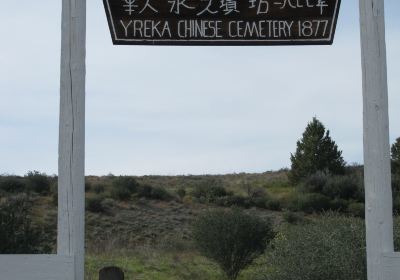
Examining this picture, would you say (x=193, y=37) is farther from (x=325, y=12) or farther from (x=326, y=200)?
(x=326, y=200)

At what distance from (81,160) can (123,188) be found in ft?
115

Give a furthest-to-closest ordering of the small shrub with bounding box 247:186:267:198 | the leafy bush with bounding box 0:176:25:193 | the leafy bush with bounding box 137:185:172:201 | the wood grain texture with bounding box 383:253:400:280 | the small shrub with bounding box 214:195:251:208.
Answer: the small shrub with bounding box 247:186:267:198, the leafy bush with bounding box 137:185:172:201, the small shrub with bounding box 214:195:251:208, the leafy bush with bounding box 0:176:25:193, the wood grain texture with bounding box 383:253:400:280

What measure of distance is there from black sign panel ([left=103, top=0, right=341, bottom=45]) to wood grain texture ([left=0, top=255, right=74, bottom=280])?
1.74 meters

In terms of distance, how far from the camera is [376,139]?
4.94 meters

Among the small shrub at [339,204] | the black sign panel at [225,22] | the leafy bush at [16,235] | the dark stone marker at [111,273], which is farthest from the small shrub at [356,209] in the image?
the dark stone marker at [111,273]

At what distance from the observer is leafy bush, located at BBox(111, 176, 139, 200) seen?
3894 cm

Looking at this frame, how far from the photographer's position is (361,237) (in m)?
13.9

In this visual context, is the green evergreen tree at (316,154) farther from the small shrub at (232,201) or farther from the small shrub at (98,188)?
the small shrub at (98,188)

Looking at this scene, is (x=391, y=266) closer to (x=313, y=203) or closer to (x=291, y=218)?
(x=291, y=218)

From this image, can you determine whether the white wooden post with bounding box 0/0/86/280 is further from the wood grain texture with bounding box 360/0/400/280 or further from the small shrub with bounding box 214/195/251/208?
the small shrub with bounding box 214/195/251/208

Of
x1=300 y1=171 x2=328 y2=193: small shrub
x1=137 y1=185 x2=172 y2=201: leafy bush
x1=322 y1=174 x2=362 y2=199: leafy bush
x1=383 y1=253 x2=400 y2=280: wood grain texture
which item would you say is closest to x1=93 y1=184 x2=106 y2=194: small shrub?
x1=137 y1=185 x2=172 y2=201: leafy bush

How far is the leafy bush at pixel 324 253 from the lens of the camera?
1329 cm

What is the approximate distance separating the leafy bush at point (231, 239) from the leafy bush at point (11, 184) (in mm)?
18179

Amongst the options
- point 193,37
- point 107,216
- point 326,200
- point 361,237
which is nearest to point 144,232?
point 107,216
